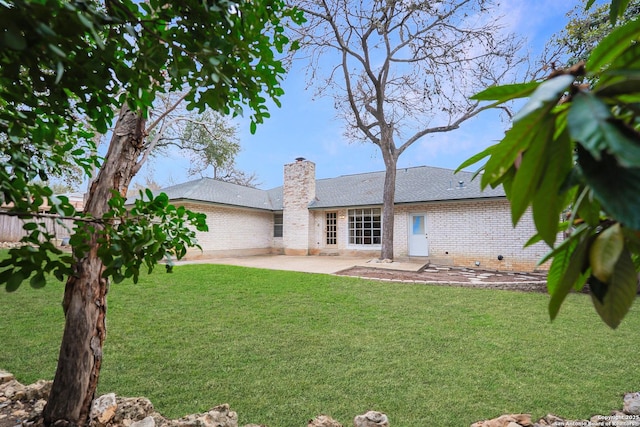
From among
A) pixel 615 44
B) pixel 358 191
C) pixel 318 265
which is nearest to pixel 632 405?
pixel 615 44

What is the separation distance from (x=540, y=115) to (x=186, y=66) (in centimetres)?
113

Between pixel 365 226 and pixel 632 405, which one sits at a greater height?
pixel 365 226

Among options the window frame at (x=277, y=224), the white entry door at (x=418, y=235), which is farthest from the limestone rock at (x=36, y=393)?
the window frame at (x=277, y=224)

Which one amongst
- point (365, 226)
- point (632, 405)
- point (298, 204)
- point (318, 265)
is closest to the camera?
point (632, 405)

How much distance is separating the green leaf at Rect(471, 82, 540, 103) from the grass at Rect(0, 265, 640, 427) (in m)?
2.56

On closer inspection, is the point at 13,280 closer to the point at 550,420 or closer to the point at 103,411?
the point at 103,411

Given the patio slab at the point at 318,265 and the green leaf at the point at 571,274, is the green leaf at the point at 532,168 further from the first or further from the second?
the patio slab at the point at 318,265

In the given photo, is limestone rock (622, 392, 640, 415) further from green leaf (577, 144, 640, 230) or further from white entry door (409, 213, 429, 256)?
white entry door (409, 213, 429, 256)

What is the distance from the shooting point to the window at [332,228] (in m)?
15.7

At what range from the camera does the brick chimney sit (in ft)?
52.3

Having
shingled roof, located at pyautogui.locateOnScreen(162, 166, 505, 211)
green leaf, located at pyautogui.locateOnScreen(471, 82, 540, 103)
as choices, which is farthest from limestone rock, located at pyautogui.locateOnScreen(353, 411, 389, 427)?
shingled roof, located at pyautogui.locateOnScreen(162, 166, 505, 211)

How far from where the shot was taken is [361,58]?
12305mm

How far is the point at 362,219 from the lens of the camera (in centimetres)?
1498

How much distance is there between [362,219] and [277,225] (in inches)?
207
